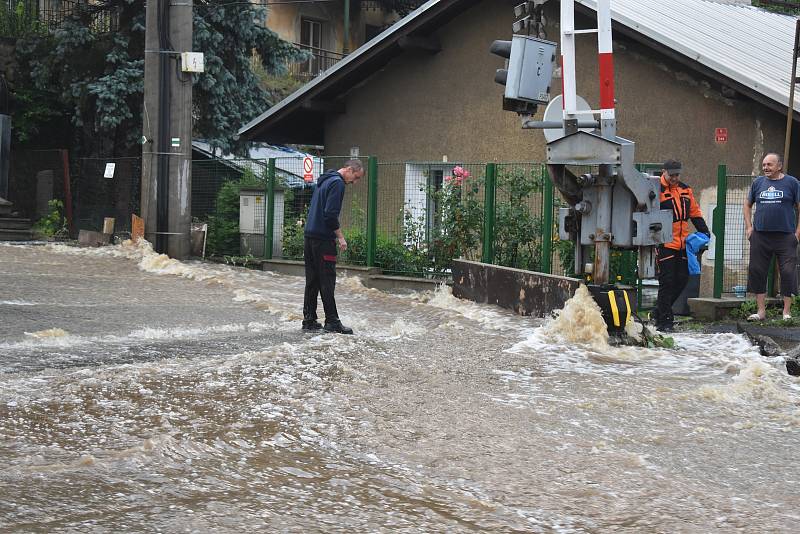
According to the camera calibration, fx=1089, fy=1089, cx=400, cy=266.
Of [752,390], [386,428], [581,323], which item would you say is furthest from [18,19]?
[752,390]

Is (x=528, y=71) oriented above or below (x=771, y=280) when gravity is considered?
above

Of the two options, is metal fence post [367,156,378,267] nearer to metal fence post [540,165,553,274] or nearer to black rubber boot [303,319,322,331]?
metal fence post [540,165,553,274]

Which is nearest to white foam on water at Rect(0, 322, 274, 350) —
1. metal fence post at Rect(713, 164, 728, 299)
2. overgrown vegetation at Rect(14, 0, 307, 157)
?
metal fence post at Rect(713, 164, 728, 299)

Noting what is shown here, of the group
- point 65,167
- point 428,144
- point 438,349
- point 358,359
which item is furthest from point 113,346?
point 65,167

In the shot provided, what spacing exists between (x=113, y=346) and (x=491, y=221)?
6941 mm

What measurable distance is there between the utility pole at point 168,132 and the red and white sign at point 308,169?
219 cm

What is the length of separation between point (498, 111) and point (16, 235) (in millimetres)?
11745

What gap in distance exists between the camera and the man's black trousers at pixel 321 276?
1112cm

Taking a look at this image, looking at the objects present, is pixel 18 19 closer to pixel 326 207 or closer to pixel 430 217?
pixel 430 217

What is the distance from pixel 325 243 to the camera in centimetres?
1122

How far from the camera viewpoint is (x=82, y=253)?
20734mm

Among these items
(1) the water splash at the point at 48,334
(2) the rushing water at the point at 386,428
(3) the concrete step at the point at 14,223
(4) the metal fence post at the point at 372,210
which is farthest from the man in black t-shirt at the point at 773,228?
(3) the concrete step at the point at 14,223

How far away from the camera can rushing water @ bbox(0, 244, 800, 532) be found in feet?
17.2

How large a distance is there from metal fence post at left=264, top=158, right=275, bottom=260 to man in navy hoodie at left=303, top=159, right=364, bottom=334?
305 inches
